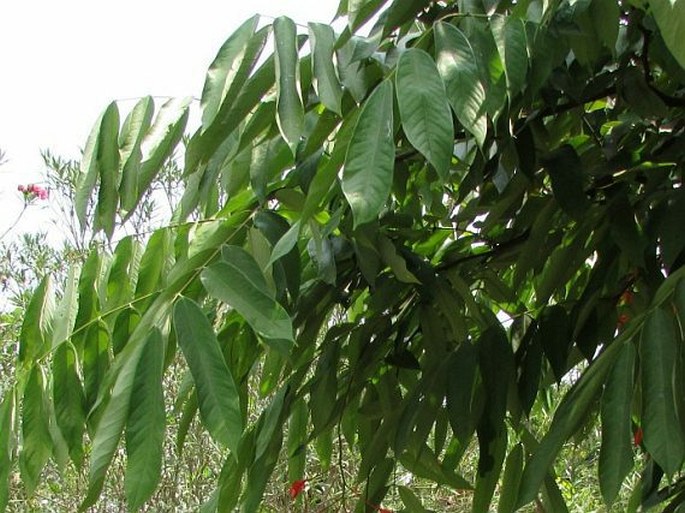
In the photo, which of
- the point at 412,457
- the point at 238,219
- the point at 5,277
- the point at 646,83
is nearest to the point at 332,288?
the point at 238,219

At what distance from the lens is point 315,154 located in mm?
1107

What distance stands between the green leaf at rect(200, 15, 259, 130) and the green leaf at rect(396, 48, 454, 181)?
0.19m

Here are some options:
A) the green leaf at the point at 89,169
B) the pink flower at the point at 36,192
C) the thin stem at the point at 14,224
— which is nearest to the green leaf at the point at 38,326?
the green leaf at the point at 89,169

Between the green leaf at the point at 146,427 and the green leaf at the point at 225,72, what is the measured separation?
20cm

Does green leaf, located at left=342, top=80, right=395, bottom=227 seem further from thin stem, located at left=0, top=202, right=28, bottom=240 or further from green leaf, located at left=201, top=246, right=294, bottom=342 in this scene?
thin stem, located at left=0, top=202, right=28, bottom=240

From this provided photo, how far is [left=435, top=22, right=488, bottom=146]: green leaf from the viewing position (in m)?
0.81

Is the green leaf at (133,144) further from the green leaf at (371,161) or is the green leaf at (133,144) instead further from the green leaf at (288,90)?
the green leaf at (371,161)

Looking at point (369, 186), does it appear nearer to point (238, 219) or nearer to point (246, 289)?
point (246, 289)

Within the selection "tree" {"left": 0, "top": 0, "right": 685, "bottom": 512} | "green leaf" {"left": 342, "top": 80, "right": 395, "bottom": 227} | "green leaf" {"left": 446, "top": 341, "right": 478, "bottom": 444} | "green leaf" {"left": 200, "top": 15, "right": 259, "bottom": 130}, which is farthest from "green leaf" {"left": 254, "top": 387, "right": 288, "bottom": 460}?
"green leaf" {"left": 342, "top": 80, "right": 395, "bottom": 227}

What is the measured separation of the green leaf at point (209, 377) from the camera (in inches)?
31.0

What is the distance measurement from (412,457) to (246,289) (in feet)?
2.13

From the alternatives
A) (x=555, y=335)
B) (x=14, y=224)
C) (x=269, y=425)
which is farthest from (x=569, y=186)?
(x=14, y=224)

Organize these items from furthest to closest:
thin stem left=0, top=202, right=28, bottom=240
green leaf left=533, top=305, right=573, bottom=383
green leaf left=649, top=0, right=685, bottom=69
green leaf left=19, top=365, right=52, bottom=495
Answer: thin stem left=0, top=202, right=28, bottom=240 < green leaf left=533, top=305, right=573, bottom=383 < green leaf left=19, top=365, right=52, bottom=495 < green leaf left=649, top=0, right=685, bottom=69

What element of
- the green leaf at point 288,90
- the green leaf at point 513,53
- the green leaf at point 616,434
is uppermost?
the green leaf at point 288,90
